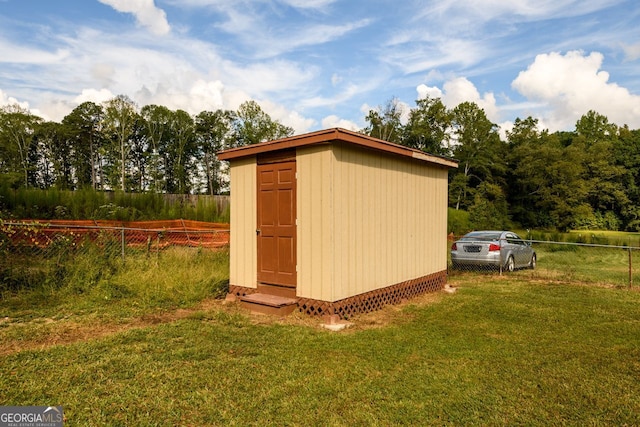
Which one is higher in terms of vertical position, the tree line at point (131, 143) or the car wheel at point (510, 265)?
the tree line at point (131, 143)

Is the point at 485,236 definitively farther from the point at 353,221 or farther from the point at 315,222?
the point at 315,222

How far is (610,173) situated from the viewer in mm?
36062

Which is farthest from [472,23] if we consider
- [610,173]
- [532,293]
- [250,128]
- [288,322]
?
[610,173]

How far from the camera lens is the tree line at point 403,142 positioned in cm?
3262

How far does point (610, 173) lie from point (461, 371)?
40680 millimetres

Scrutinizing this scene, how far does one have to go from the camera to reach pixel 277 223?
6316 millimetres

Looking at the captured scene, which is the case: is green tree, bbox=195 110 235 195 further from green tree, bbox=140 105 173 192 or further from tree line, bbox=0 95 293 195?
green tree, bbox=140 105 173 192

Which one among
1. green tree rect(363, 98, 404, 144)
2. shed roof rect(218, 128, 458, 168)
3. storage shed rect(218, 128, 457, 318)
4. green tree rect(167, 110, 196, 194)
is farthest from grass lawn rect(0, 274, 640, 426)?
green tree rect(363, 98, 404, 144)

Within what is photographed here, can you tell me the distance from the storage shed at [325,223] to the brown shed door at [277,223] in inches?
0.6

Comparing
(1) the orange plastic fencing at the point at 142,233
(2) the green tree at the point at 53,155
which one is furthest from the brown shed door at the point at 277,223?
(2) the green tree at the point at 53,155

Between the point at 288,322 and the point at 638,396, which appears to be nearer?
the point at 638,396

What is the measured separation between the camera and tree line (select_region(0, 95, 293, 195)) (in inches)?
1260

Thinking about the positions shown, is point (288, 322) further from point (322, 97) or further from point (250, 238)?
point (322, 97)

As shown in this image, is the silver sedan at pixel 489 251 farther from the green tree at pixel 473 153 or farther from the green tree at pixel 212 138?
the green tree at pixel 212 138
